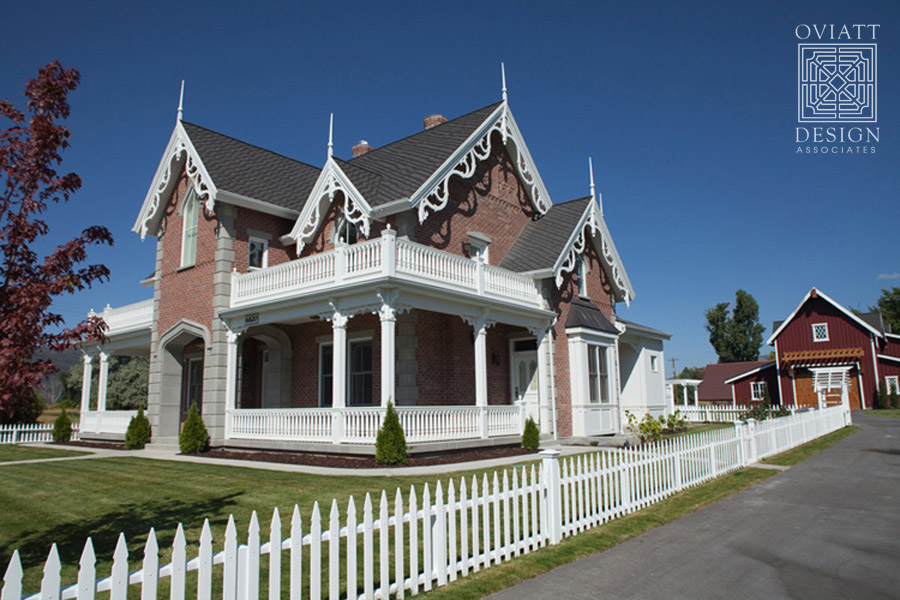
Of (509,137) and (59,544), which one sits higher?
(509,137)

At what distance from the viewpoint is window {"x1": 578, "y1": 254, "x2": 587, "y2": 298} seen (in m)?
22.2

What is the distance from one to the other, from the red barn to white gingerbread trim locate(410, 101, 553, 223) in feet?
91.0

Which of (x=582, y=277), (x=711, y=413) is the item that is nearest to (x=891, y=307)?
(x=711, y=413)

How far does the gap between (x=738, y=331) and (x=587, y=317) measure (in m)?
63.2

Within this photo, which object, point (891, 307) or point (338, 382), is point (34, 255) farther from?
point (891, 307)

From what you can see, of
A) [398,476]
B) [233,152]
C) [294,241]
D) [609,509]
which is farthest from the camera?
[233,152]

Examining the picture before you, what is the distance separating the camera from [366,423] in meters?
14.2

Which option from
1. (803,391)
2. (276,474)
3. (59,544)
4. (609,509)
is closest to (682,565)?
(609,509)

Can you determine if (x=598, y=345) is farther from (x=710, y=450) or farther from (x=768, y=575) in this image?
(x=768, y=575)

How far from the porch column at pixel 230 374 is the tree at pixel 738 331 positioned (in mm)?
70921

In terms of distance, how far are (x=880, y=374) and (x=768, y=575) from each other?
42841 millimetres

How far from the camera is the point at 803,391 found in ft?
139

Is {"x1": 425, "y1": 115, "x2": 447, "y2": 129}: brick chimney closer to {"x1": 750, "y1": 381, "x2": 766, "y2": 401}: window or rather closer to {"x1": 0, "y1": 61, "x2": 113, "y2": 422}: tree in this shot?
{"x1": 0, "y1": 61, "x2": 113, "y2": 422}: tree

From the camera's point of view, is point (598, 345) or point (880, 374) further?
point (880, 374)
